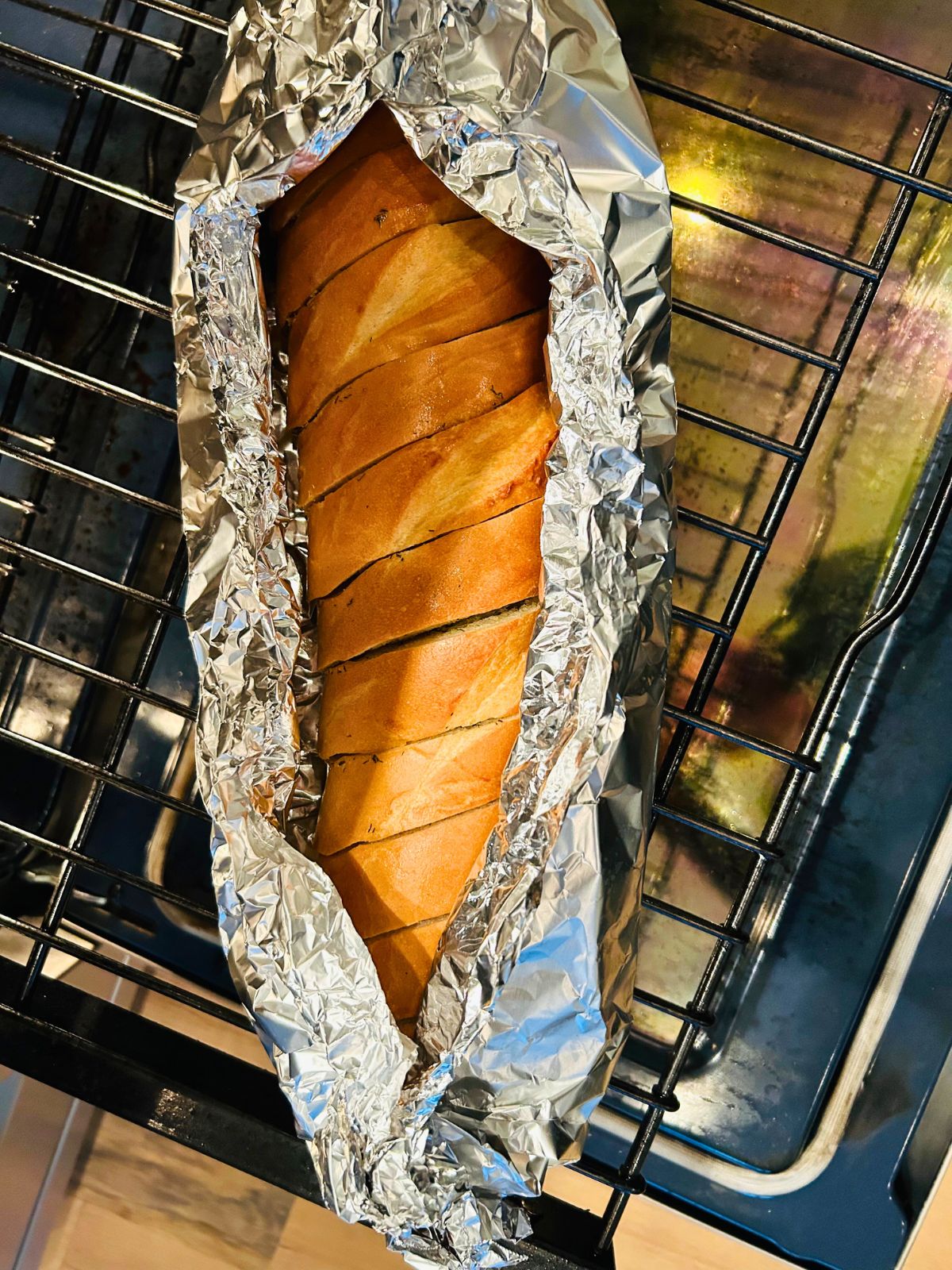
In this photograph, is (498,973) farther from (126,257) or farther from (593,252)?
(126,257)

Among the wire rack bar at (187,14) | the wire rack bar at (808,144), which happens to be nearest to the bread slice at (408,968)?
the wire rack bar at (808,144)

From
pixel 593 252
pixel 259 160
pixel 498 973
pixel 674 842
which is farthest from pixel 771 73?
pixel 498 973

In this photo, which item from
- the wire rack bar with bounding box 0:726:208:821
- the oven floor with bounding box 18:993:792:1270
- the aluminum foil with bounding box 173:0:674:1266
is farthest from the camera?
the oven floor with bounding box 18:993:792:1270

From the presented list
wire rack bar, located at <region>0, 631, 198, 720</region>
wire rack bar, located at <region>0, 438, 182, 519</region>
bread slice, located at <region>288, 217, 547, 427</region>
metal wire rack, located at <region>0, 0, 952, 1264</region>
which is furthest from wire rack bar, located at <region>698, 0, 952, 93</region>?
wire rack bar, located at <region>0, 631, 198, 720</region>

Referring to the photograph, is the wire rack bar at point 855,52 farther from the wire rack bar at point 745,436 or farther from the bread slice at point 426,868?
the bread slice at point 426,868

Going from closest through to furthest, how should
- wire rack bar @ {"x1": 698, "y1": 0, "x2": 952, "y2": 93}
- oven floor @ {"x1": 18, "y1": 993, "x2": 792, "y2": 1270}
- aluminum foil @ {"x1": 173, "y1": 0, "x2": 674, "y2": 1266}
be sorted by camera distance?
1. aluminum foil @ {"x1": 173, "y1": 0, "x2": 674, "y2": 1266}
2. wire rack bar @ {"x1": 698, "y1": 0, "x2": 952, "y2": 93}
3. oven floor @ {"x1": 18, "y1": 993, "x2": 792, "y2": 1270}

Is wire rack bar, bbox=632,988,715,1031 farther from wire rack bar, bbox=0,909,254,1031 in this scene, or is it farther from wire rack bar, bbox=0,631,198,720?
wire rack bar, bbox=0,631,198,720

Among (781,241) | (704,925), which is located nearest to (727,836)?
(704,925)
